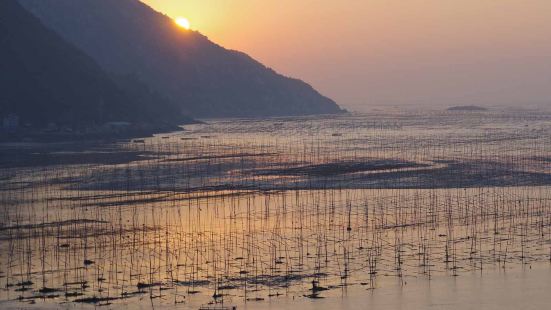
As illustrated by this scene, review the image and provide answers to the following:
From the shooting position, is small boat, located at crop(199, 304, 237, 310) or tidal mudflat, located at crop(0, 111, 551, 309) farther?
tidal mudflat, located at crop(0, 111, 551, 309)

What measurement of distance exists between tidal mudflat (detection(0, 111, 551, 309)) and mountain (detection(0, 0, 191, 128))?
4709 centimetres

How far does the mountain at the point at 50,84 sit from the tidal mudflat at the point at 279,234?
4709 cm

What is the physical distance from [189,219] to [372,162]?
27.6 m

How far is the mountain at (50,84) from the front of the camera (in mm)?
107562

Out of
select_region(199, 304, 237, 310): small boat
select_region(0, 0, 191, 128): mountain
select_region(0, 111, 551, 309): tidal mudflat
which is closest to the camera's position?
select_region(199, 304, 237, 310): small boat

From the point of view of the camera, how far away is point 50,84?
115500 mm

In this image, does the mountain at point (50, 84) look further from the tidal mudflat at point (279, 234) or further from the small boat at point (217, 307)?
the small boat at point (217, 307)

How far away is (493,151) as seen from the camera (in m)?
69.8

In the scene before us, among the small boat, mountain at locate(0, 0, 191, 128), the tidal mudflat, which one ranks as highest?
mountain at locate(0, 0, 191, 128)

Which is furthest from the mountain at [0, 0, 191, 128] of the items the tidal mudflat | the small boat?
the small boat

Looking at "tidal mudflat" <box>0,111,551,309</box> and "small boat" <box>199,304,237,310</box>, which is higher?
"tidal mudflat" <box>0,111,551,309</box>

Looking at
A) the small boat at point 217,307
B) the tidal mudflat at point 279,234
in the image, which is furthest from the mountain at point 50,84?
the small boat at point 217,307

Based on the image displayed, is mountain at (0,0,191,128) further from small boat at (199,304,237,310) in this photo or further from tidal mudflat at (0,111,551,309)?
small boat at (199,304,237,310)

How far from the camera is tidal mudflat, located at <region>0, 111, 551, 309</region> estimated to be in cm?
2377
